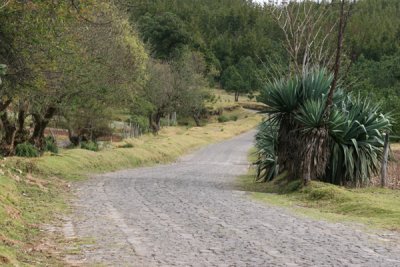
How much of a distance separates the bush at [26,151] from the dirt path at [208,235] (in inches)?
472

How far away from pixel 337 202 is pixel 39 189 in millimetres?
7788

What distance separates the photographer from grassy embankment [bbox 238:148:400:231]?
11.6 meters

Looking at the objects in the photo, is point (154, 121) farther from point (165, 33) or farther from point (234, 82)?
point (234, 82)

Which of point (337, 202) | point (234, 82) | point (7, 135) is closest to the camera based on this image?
point (337, 202)

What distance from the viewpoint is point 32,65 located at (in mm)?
16750

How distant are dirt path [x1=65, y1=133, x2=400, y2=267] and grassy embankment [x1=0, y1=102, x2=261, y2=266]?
638 millimetres

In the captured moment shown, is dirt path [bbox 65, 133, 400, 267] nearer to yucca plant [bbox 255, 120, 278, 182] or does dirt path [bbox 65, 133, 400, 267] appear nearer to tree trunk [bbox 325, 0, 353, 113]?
tree trunk [bbox 325, 0, 353, 113]

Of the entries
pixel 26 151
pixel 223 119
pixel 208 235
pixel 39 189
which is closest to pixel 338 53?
pixel 208 235

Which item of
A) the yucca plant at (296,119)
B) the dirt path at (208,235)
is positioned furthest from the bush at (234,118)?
the dirt path at (208,235)

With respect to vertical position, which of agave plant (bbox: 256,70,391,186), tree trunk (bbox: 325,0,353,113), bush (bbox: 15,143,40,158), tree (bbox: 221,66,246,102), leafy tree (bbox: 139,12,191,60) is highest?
leafy tree (bbox: 139,12,191,60)

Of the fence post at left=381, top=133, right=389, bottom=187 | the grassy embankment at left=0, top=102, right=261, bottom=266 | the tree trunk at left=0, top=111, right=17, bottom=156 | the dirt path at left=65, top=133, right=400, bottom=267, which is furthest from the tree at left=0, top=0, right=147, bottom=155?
the fence post at left=381, top=133, right=389, bottom=187

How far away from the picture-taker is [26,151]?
87.6ft

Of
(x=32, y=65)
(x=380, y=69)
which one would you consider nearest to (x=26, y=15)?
(x=32, y=65)

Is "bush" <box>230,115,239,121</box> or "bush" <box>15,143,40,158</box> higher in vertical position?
"bush" <box>230,115,239,121</box>
